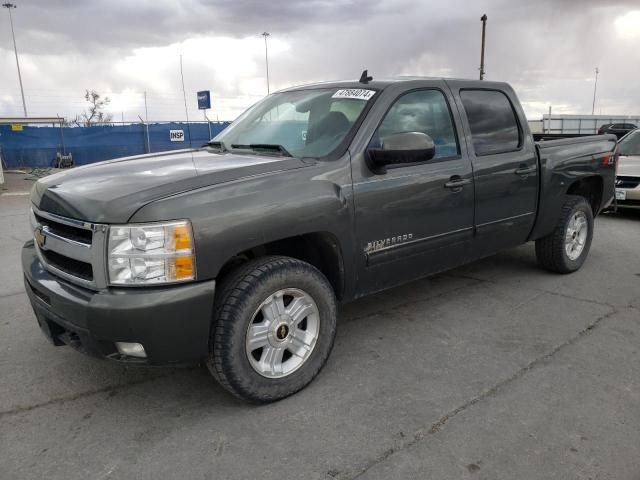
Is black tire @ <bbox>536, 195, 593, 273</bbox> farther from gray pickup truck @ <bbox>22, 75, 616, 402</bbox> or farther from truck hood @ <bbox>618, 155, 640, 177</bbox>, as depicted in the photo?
truck hood @ <bbox>618, 155, 640, 177</bbox>

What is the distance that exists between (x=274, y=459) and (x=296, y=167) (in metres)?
1.56

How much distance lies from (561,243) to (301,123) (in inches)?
116

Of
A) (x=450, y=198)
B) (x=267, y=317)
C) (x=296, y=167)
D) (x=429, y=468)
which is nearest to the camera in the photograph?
(x=429, y=468)

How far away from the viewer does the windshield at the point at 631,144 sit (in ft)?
31.5

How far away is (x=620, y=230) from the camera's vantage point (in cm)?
770

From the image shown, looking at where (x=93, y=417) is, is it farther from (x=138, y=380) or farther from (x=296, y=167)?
(x=296, y=167)

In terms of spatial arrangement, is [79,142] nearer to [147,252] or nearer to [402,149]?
[402,149]

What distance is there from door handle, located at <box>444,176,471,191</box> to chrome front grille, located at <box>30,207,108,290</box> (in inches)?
92.4

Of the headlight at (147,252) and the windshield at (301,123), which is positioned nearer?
the headlight at (147,252)

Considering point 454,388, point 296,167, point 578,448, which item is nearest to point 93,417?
point 296,167

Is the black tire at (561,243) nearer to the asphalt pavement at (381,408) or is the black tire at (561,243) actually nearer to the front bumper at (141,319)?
the asphalt pavement at (381,408)

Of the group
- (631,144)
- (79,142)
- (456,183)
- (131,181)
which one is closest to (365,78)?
(456,183)

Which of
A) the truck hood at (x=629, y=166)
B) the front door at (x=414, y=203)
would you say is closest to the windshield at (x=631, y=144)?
the truck hood at (x=629, y=166)

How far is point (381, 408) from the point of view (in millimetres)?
2906
